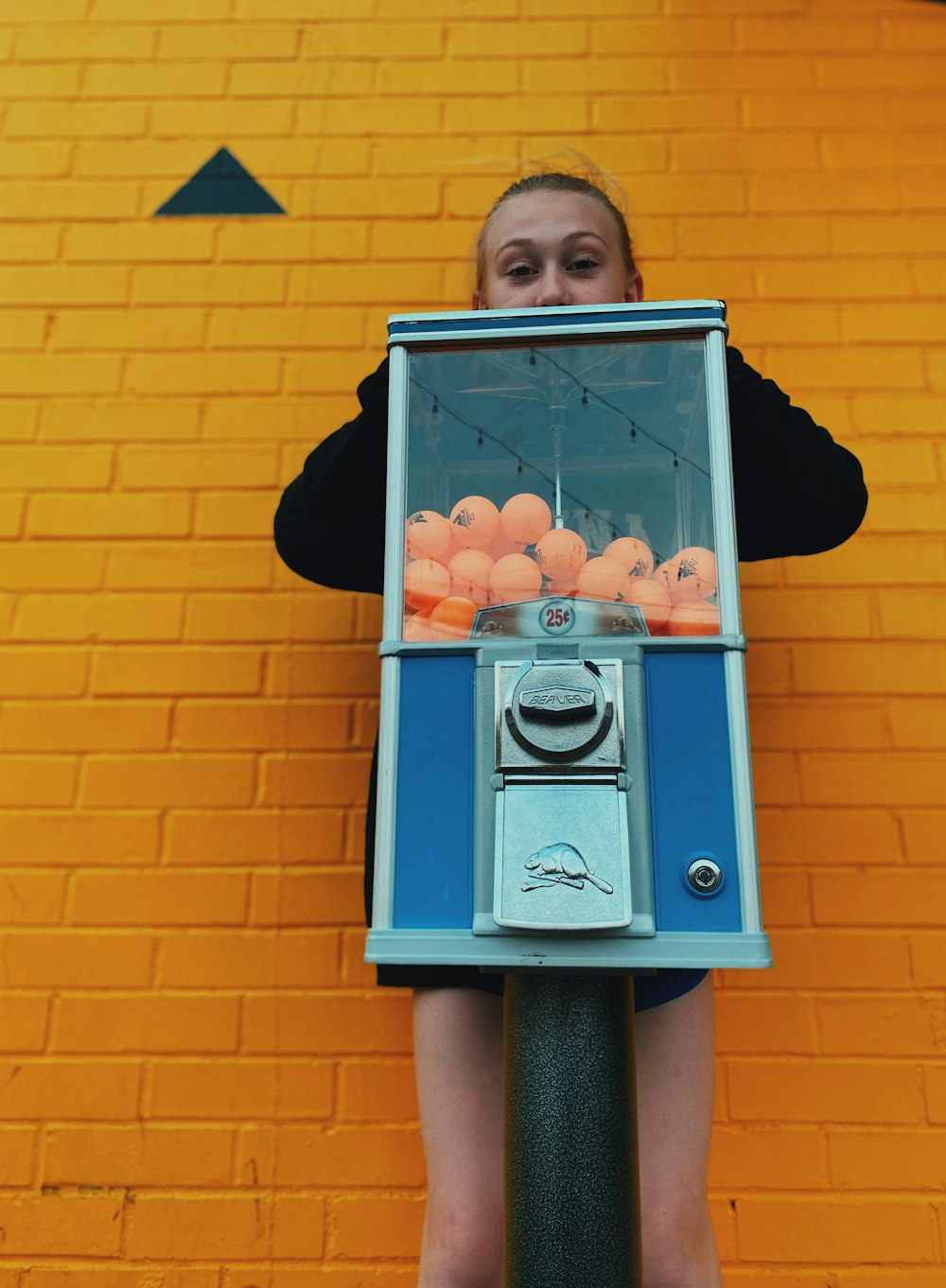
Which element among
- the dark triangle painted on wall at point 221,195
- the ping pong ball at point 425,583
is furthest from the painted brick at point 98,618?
the ping pong ball at point 425,583

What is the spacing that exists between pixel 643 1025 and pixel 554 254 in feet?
3.80

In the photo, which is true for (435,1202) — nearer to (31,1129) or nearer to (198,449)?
(31,1129)

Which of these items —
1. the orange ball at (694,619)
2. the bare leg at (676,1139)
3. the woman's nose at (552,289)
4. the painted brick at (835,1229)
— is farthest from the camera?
the painted brick at (835,1229)

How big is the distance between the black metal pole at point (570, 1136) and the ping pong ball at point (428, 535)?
50 cm

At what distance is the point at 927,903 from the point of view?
1971 millimetres

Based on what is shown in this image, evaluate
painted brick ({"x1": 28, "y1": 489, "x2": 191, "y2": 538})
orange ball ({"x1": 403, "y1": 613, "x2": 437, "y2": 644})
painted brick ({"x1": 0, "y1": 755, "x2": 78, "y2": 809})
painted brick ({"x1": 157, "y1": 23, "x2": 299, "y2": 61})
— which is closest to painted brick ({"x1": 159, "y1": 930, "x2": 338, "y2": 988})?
painted brick ({"x1": 0, "y1": 755, "x2": 78, "y2": 809})

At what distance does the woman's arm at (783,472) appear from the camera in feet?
4.72

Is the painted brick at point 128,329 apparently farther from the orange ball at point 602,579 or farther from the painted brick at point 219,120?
the orange ball at point 602,579

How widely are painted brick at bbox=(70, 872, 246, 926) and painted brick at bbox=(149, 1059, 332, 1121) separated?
0.83 ft

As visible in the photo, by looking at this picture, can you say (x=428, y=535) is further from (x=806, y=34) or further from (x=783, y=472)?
(x=806, y=34)

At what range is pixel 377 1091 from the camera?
6.25ft

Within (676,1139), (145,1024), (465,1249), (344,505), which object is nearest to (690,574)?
(344,505)

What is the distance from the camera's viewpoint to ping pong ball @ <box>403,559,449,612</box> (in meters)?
1.27

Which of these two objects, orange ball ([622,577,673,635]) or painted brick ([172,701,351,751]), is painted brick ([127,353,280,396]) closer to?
painted brick ([172,701,351,751])
